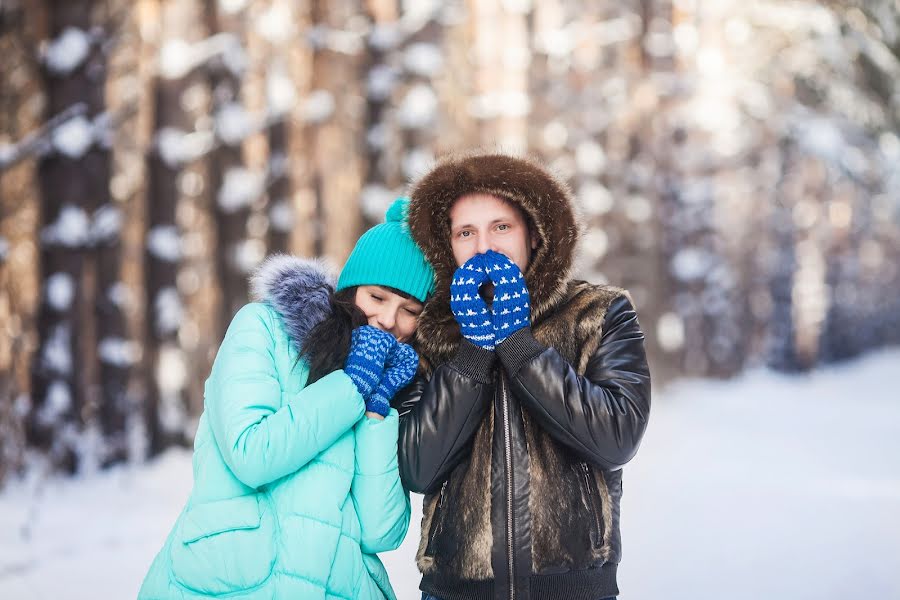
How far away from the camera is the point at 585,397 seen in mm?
1543

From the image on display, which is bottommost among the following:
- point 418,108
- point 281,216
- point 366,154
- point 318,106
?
point 281,216

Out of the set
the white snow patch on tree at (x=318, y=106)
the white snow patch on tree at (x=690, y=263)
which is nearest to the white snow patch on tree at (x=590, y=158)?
the white snow patch on tree at (x=690, y=263)

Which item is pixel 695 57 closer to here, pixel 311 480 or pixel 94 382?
pixel 94 382

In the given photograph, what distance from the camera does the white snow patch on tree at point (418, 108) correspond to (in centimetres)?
481

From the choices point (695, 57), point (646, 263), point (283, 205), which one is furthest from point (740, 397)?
point (283, 205)

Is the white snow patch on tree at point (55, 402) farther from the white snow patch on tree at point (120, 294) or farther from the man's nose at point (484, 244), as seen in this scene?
the man's nose at point (484, 244)

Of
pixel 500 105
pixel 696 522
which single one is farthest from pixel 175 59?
pixel 696 522

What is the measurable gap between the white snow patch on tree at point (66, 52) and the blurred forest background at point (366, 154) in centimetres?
1

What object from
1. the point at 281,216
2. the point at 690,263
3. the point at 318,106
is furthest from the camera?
the point at 690,263

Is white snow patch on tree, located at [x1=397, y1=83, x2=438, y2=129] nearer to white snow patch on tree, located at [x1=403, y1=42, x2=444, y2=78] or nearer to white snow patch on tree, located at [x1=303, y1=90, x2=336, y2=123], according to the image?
white snow patch on tree, located at [x1=403, y1=42, x2=444, y2=78]

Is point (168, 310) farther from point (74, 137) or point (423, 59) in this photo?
point (423, 59)

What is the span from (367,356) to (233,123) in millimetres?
2821

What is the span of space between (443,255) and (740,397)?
5549mm

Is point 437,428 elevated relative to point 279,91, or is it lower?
lower
